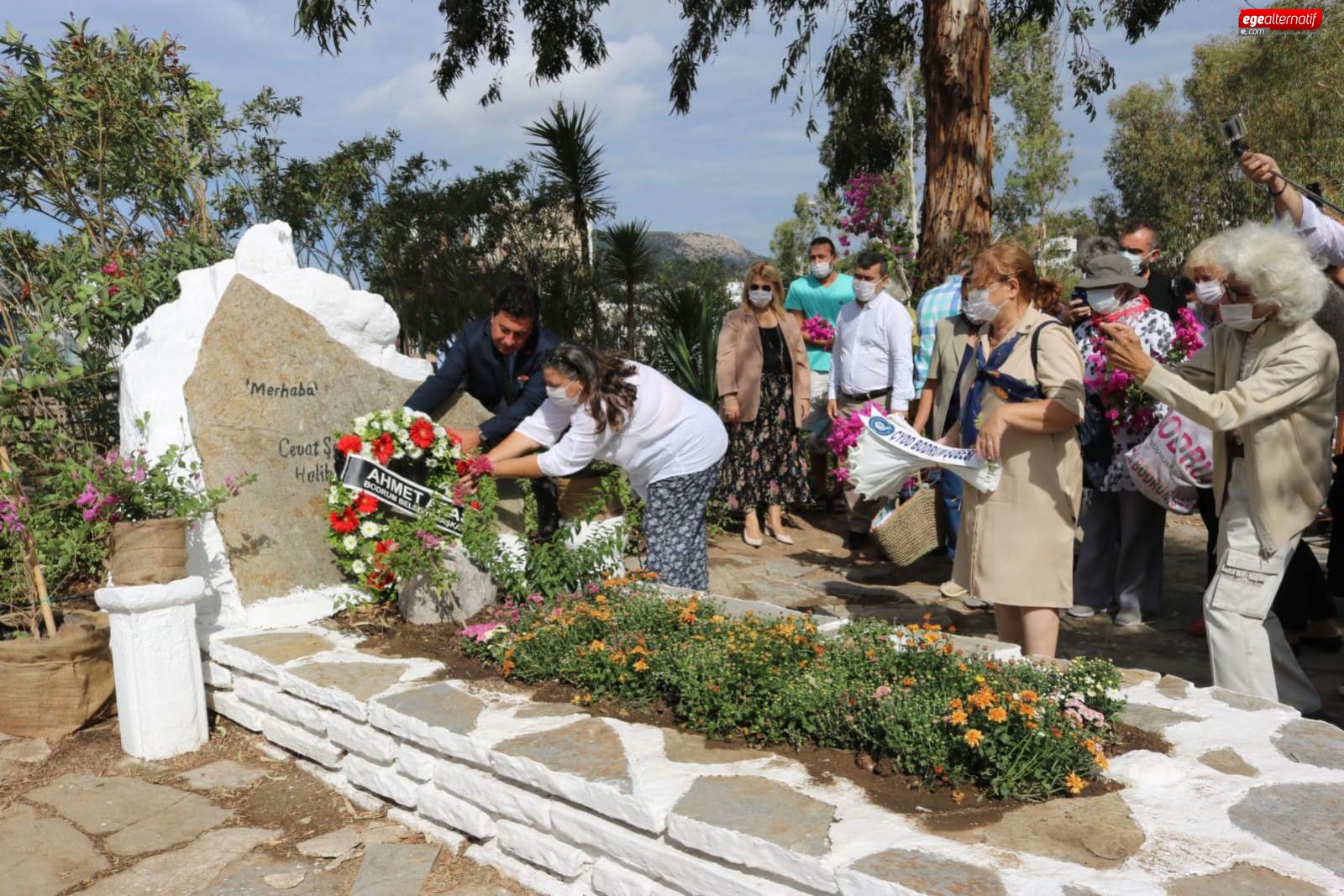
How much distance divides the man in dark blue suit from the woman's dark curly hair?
70 centimetres

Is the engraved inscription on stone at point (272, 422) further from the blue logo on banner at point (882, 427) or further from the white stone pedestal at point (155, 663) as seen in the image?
the blue logo on banner at point (882, 427)

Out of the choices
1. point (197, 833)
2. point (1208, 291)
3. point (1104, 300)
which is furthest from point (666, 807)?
point (1104, 300)

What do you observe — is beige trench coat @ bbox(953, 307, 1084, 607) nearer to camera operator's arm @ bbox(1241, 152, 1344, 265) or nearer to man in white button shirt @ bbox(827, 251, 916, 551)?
camera operator's arm @ bbox(1241, 152, 1344, 265)

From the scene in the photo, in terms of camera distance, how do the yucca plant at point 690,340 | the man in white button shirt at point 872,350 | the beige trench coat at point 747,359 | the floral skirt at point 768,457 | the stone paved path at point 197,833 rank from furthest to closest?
the yucca plant at point 690,340 → the floral skirt at point 768,457 → the beige trench coat at point 747,359 → the man in white button shirt at point 872,350 → the stone paved path at point 197,833

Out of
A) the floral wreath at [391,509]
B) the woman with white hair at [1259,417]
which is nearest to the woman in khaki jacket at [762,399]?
the floral wreath at [391,509]

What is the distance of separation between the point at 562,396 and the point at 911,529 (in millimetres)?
2482

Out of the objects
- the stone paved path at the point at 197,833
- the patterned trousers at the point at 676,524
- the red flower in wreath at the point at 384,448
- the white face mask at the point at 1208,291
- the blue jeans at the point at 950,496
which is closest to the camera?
the stone paved path at the point at 197,833

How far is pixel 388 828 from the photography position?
136 inches

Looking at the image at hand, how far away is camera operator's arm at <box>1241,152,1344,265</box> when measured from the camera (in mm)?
3744

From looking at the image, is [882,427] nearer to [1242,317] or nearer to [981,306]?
[981,306]

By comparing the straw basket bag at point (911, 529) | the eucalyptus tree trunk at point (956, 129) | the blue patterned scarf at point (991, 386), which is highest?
the eucalyptus tree trunk at point (956, 129)

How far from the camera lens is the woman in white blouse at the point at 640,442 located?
425 cm

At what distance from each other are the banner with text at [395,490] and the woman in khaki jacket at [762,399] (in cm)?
274

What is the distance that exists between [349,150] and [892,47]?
5.85 m
